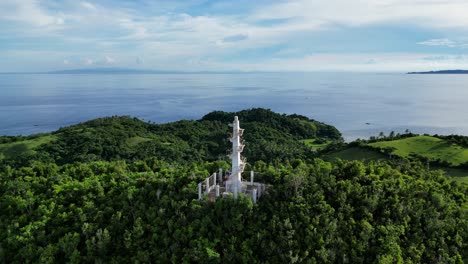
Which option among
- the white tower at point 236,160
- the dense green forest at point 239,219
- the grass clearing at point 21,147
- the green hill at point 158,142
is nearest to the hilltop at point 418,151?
→ the green hill at point 158,142

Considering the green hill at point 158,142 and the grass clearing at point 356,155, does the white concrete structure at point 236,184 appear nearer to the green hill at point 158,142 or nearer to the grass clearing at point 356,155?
the grass clearing at point 356,155

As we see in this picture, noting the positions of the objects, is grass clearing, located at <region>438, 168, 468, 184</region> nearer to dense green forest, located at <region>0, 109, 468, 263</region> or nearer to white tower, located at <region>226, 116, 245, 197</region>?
dense green forest, located at <region>0, 109, 468, 263</region>

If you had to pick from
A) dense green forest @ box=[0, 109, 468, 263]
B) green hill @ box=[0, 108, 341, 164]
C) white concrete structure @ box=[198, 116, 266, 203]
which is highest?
white concrete structure @ box=[198, 116, 266, 203]

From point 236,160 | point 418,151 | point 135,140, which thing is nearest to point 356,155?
point 418,151

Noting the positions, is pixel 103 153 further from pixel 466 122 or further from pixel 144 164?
pixel 466 122

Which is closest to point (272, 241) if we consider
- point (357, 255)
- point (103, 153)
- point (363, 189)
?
point (357, 255)

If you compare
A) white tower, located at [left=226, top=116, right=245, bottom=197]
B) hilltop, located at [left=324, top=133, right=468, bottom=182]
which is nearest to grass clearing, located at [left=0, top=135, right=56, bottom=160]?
hilltop, located at [left=324, top=133, right=468, bottom=182]

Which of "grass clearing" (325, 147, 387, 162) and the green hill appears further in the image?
the green hill
